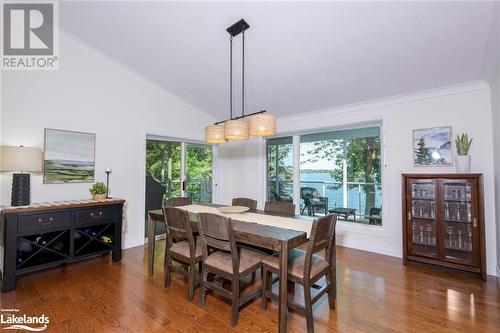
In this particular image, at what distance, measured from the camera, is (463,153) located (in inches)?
119

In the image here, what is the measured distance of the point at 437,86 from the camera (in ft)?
10.6

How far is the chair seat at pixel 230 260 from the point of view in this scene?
7.01 feet

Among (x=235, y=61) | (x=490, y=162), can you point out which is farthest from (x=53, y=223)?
(x=490, y=162)

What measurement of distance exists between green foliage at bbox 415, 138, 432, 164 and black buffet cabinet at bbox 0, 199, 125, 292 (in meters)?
4.35

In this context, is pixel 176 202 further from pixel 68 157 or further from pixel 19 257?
pixel 19 257

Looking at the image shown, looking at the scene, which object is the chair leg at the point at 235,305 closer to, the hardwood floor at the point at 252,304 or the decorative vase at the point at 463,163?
the hardwood floor at the point at 252,304

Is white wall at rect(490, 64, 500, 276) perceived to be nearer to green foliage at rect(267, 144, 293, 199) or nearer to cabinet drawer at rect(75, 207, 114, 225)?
green foliage at rect(267, 144, 293, 199)

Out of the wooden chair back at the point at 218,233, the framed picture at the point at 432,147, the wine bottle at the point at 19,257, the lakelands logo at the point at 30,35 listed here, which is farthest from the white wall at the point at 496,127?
the wine bottle at the point at 19,257

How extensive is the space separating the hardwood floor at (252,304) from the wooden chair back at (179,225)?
21.8 inches

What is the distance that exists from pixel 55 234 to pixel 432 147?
5114 millimetres

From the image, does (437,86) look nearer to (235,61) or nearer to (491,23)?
(491,23)

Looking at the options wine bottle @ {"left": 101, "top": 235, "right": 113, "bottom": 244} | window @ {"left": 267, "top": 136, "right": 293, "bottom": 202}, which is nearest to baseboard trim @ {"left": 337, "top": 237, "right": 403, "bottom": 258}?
window @ {"left": 267, "top": 136, "right": 293, "bottom": 202}

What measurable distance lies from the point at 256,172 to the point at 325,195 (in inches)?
61.4

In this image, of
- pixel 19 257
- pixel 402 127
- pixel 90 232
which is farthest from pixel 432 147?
pixel 19 257
